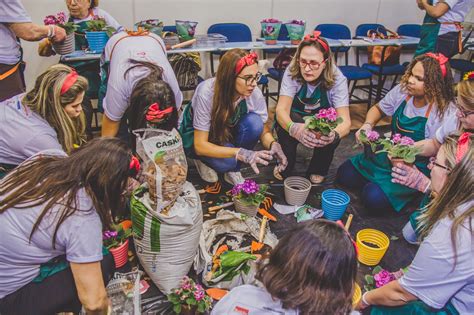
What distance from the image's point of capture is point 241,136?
2514 millimetres

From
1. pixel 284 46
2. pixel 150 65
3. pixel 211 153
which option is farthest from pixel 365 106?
pixel 150 65

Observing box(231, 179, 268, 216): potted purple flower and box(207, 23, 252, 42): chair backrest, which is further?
box(207, 23, 252, 42): chair backrest

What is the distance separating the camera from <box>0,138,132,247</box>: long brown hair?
3.80 ft

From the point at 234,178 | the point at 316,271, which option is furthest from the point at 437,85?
the point at 316,271

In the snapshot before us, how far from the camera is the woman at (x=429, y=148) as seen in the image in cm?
189

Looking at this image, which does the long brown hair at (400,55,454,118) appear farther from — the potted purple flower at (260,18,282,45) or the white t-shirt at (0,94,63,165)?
the white t-shirt at (0,94,63,165)

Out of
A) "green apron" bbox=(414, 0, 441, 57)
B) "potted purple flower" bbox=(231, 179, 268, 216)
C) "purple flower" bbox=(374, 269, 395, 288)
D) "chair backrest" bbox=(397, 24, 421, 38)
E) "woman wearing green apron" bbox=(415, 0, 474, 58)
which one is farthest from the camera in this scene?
"chair backrest" bbox=(397, 24, 421, 38)

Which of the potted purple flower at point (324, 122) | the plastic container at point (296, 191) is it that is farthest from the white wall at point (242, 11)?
the plastic container at point (296, 191)

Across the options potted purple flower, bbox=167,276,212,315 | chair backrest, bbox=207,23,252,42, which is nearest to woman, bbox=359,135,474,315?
potted purple flower, bbox=167,276,212,315

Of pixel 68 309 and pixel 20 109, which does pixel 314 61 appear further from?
pixel 68 309

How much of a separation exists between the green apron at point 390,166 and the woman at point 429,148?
0.47 ft

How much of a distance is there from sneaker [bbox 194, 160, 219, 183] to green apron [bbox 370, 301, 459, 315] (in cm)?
139

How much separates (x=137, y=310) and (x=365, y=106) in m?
3.82

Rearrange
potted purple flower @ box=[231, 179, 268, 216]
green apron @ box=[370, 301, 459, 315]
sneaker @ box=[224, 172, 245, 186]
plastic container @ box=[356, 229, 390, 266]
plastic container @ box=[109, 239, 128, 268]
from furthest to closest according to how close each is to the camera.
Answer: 1. sneaker @ box=[224, 172, 245, 186]
2. potted purple flower @ box=[231, 179, 268, 216]
3. plastic container @ box=[356, 229, 390, 266]
4. plastic container @ box=[109, 239, 128, 268]
5. green apron @ box=[370, 301, 459, 315]
